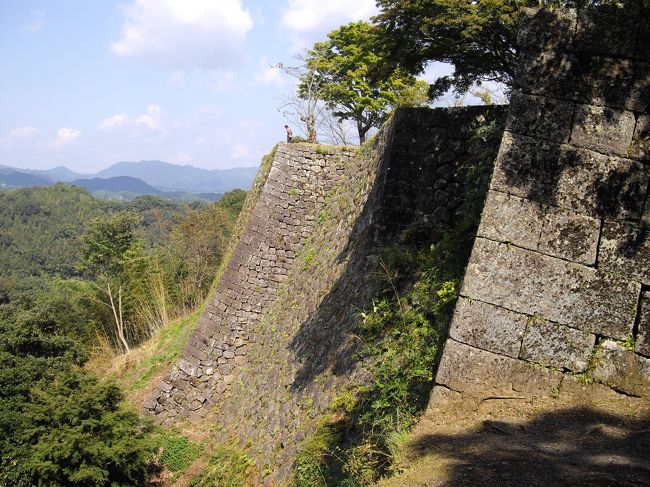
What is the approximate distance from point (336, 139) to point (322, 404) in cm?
1554

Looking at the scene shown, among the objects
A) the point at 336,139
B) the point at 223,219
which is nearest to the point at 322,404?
the point at 336,139

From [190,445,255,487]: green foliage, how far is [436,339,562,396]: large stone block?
4.40 metres

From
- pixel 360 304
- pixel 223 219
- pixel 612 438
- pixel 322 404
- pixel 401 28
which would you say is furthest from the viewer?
pixel 223 219

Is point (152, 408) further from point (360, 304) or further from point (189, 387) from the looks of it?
point (360, 304)

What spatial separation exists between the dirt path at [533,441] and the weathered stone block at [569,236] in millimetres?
1018

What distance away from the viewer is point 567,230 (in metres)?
3.99

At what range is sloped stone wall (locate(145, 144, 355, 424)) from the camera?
34.2 feet

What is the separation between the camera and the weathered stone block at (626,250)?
3871 millimetres

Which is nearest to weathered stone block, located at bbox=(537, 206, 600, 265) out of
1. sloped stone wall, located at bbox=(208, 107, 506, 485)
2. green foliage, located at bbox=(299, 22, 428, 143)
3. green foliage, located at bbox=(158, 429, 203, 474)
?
sloped stone wall, located at bbox=(208, 107, 506, 485)

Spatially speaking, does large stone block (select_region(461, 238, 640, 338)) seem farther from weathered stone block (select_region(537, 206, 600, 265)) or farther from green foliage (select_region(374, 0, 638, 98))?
green foliage (select_region(374, 0, 638, 98))

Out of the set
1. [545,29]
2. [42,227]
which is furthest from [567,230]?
[42,227]

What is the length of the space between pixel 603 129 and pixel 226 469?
23.6 ft

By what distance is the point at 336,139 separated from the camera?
66.5 feet

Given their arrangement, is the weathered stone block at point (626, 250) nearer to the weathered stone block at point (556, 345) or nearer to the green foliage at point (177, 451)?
the weathered stone block at point (556, 345)
